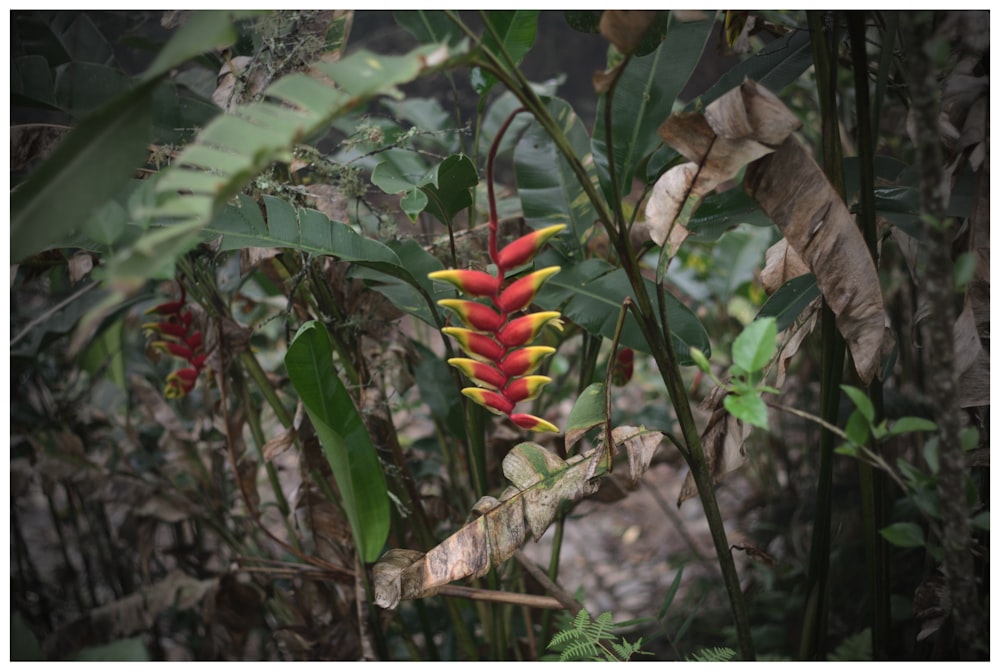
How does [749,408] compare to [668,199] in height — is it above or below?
below

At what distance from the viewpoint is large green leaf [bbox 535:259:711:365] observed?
0.69 m

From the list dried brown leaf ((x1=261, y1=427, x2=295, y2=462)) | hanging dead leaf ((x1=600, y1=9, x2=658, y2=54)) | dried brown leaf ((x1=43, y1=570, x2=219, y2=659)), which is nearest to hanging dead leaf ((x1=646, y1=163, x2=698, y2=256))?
hanging dead leaf ((x1=600, y1=9, x2=658, y2=54))

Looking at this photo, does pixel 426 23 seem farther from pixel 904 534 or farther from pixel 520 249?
pixel 904 534

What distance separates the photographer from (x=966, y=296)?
0.59 meters

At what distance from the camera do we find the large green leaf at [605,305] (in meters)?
0.69

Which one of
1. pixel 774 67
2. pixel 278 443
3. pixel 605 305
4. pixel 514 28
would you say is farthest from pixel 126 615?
pixel 774 67

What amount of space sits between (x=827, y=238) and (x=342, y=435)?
450 mm

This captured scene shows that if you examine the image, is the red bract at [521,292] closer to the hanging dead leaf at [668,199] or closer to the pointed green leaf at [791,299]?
the hanging dead leaf at [668,199]

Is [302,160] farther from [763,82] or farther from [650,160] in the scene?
[763,82]

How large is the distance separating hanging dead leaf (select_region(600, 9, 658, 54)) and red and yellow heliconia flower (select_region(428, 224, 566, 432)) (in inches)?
5.1

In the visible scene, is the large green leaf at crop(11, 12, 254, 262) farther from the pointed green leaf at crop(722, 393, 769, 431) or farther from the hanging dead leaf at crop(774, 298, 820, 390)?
the hanging dead leaf at crop(774, 298, 820, 390)

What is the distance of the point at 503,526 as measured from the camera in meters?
0.59
